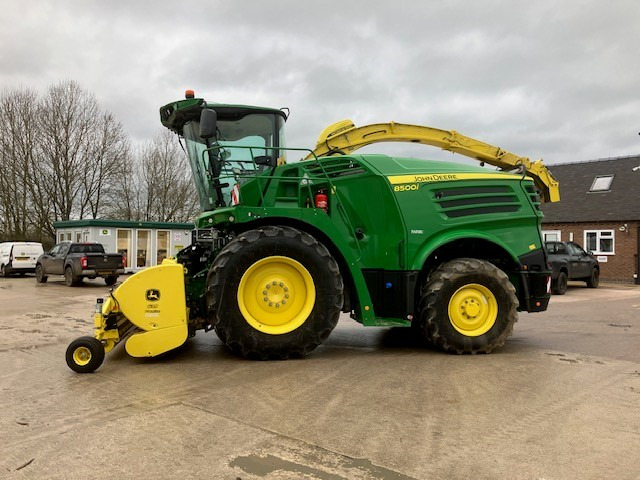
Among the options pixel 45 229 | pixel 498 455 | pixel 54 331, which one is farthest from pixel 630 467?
pixel 45 229

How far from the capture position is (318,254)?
19.5ft

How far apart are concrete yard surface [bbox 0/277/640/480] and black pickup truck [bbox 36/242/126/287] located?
12.2 m

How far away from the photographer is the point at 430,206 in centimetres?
656

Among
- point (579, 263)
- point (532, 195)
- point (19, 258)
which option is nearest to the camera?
point (532, 195)

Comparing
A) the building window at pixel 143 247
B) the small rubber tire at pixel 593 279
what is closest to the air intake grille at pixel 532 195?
the small rubber tire at pixel 593 279

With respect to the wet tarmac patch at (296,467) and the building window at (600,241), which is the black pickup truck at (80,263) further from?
the building window at (600,241)

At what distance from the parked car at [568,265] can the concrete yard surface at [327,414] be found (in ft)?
37.4

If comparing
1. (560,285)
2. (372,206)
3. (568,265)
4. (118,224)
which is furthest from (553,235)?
(372,206)

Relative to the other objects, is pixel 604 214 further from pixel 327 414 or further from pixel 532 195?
pixel 327 414

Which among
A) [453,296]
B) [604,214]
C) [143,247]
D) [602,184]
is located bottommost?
[453,296]

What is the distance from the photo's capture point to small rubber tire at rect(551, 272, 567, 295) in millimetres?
17719

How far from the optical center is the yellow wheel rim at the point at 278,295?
598cm

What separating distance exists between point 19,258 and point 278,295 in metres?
23.1

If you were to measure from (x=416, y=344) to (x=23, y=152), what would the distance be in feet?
114
